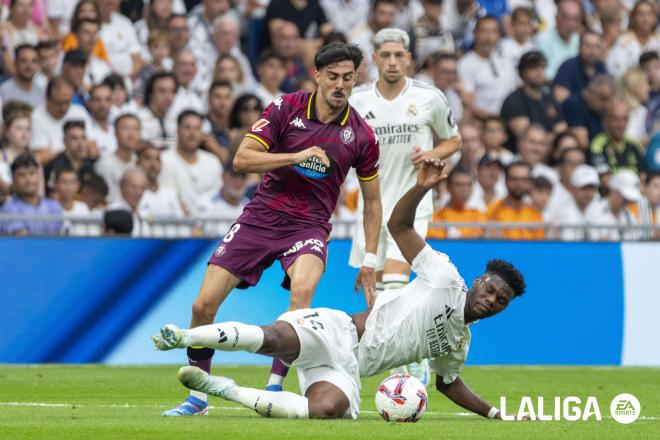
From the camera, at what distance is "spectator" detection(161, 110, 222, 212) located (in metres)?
17.7

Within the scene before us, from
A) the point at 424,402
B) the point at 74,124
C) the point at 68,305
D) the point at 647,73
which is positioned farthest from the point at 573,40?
the point at 424,402

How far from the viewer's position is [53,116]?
1775 cm

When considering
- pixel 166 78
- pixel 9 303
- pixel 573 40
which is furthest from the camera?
pixel 573 40

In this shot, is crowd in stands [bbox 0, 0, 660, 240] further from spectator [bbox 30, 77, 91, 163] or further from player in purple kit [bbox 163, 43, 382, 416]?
player in purple kit [bbox 163, 43, 382, 416]

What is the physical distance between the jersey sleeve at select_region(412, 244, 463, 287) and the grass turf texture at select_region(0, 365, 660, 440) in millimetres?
966

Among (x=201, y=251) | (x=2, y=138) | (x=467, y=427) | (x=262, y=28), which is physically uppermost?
(x=262, y=28)

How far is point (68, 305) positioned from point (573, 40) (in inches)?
443

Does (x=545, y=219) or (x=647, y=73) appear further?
(x=647, y=73)

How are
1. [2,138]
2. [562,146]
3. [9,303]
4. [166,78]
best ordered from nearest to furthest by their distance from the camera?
[9,303] → [2,138] → [166,78] → [562,146]

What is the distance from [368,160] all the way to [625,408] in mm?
2936

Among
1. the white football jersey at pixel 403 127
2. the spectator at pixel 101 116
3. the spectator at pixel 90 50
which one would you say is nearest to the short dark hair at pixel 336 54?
the white football jersey at pixel 403 127

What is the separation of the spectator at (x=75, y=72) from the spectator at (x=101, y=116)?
0.65ft

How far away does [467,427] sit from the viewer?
904cm

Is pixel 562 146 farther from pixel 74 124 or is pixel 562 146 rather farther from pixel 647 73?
pixel 74 124
